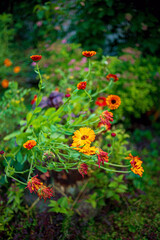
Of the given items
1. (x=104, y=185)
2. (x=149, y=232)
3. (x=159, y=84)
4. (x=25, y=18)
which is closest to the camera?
(x=149, y=232)

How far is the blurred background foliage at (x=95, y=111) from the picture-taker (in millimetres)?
1455

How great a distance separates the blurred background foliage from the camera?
1455mm

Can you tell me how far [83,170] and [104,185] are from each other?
69cm

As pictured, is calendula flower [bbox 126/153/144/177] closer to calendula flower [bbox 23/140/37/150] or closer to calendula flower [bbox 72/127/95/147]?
calendula flower [bbox 72/127/95/147]

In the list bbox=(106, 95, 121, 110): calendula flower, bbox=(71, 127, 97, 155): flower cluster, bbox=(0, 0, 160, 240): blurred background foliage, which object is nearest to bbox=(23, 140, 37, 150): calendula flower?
bbox=(71, 127, 97, 155): flower cluster

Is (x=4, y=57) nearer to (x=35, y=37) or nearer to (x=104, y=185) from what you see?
(x=35, y=37)

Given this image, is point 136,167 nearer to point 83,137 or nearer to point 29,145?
point 83,137

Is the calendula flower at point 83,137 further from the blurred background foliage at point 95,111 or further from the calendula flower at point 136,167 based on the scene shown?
the blurred background foliage at point 95,111

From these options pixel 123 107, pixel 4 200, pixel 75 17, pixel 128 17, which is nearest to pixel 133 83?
pixel 123 107

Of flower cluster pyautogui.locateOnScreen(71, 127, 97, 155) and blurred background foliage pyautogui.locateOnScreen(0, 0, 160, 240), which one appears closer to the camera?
flower cluster pyautogui.locateOnScreen(71, 127, 97, 155)

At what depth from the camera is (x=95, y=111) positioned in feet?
6.62

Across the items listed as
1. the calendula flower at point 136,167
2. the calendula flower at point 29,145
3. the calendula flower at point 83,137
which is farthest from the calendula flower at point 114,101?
the calendula flower at point 29,145

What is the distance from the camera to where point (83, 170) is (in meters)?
1.18

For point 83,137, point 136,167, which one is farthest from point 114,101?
point 136,167
